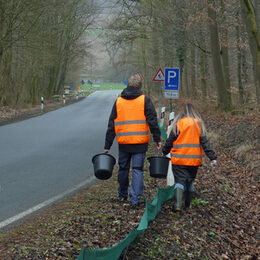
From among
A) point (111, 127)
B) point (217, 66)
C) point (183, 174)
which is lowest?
point (183, 174)

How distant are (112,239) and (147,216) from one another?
519 millimetres

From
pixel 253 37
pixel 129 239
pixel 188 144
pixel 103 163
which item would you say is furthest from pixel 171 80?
pixel 129 239

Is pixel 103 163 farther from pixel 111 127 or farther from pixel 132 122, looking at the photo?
pixel 132 122

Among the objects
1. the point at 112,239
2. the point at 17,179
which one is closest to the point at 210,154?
the point at 112,239

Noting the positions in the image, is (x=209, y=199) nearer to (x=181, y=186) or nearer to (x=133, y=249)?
(x=181, y=186)

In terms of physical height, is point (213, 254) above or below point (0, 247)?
below

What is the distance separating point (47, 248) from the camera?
4188 millimetres

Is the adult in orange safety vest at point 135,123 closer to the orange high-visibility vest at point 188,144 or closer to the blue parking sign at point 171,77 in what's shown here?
the orange high-visibility vest at point 188,144

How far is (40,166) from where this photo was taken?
9.31 meters

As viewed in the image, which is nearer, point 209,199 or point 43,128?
point 209,199

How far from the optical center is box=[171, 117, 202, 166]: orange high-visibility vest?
19.2 ft

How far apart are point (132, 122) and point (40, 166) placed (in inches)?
168

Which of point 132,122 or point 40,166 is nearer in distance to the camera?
point 132,122

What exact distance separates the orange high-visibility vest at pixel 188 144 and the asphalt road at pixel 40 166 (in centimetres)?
232
